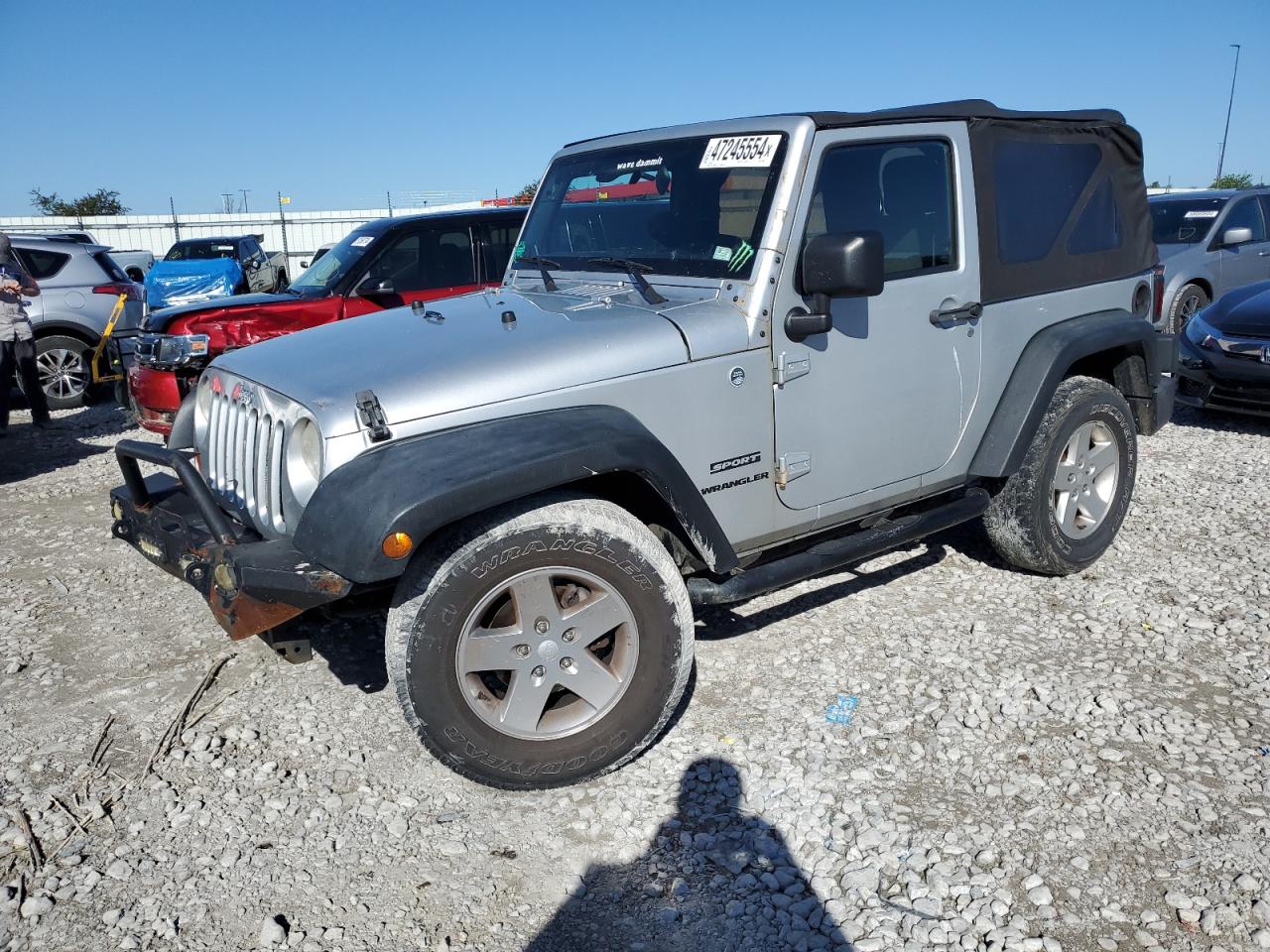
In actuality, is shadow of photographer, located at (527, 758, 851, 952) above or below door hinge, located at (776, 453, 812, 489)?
below

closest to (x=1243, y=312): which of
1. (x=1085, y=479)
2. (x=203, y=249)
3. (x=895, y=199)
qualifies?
(x=1085, y=479)

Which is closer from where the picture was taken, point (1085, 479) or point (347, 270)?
point (1085, 479)

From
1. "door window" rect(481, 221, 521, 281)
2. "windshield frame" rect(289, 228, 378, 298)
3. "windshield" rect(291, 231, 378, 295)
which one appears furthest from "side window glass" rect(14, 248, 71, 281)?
"door window" rect(481, 221, 521, 281)

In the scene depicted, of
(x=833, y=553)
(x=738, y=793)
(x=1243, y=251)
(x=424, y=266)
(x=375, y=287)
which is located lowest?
(x=738, y=793)

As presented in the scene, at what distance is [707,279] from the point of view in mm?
3516

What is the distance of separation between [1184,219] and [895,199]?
27.2 ft

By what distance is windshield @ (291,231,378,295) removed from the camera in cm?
753

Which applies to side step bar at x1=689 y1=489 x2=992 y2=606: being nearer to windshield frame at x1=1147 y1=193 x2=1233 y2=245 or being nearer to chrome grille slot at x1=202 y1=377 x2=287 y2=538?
chrome grille slot at x1=202 y1=377 x2=287 y2=538

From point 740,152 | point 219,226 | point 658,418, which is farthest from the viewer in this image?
point 219,226

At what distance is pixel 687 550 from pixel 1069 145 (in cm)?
280

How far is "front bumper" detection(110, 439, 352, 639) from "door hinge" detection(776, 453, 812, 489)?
1578 mm

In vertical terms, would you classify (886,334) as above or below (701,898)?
above

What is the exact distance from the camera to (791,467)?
11.6ft

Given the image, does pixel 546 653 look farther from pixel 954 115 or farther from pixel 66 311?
pixel 66 311
